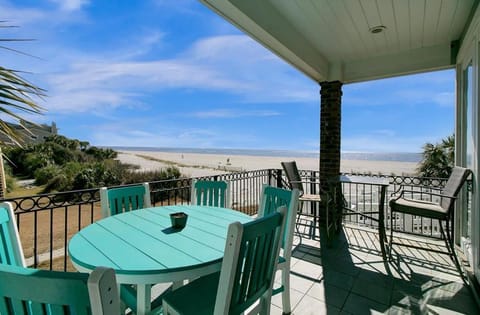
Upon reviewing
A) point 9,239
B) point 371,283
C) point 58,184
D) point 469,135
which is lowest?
point 371,283

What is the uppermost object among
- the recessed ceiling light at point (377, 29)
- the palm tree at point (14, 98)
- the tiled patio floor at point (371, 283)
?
the recessed ceiling light at point (377, 29)

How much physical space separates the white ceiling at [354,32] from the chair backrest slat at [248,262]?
1.68 m

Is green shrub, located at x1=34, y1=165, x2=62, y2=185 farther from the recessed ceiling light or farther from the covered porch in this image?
the recessed ceiling light

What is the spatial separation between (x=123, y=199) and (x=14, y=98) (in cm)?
99

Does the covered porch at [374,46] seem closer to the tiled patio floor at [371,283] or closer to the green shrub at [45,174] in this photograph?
the tiled patio floor at [371,283]

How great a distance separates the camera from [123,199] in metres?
2.02

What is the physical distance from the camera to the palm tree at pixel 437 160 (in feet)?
17.5

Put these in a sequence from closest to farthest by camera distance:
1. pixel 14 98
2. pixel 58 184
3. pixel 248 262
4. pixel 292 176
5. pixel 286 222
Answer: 1. pixel 248 262
2. pixel 14 98
3. pixel 286 222
4. pixel 292 176
5. pixel 58 184

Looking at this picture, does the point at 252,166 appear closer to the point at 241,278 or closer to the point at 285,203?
the point at 285,203

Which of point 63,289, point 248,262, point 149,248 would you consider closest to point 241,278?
point 248,262

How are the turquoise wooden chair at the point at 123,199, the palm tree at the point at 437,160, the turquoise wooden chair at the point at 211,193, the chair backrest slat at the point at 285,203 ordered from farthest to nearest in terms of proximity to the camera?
the palm tree at the point at 437,160 → the turquoise wooden chair at the point at 211,193 → the turquoise wooden chair at the point at 123,199 → the chair backrest slat at the point at 285,203

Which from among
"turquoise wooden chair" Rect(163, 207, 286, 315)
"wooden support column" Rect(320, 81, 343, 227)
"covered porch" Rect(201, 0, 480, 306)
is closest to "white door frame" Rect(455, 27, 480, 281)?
"covered porch" Rect(201, 0, 480, 306)

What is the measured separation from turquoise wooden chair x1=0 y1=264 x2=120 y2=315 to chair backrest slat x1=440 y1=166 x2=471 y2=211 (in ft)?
9.59

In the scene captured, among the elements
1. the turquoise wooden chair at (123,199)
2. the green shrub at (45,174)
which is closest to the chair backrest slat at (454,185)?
the turquoise wooden chair at (123,199)
